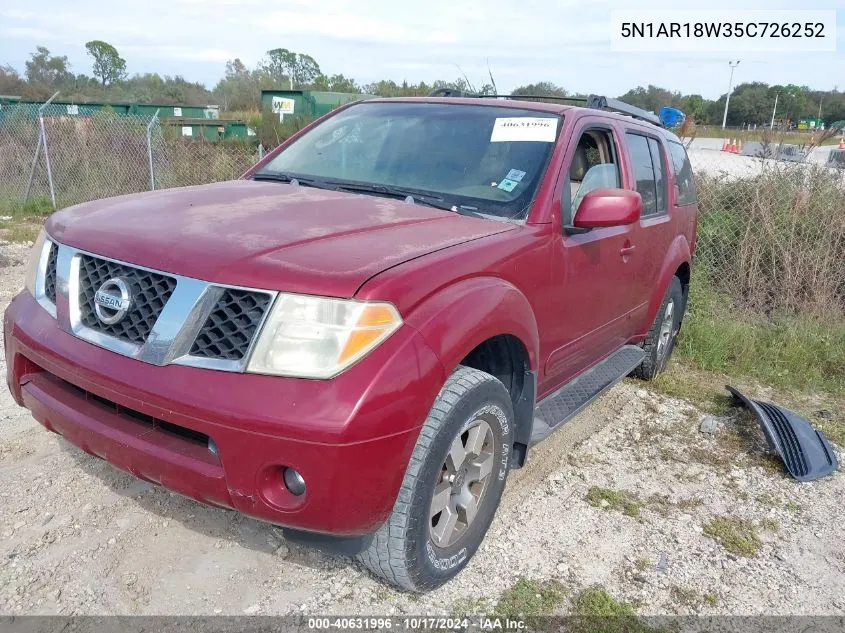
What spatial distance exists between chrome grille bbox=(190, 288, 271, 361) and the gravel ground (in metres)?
1.01

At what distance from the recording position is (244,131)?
16906 millimetres

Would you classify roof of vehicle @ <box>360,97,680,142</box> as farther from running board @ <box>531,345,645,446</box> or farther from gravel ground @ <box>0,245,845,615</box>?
gravel ground @ <box>0,245,845,615</box>

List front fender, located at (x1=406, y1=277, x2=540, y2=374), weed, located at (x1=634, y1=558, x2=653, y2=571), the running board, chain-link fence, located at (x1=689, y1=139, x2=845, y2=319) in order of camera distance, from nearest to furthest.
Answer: front fender, located at (x1=406, y1=277, x2=540, y2=374)
weed, located at (x1=634, y1=558, x2=653, y2=571)
the running board
chain-link fence, located at (x1=689, y1=139, x2=845, y2=319)

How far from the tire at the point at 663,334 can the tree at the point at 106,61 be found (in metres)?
71.6

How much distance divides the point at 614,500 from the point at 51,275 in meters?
2.72

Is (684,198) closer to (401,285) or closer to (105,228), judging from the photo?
(401,285)

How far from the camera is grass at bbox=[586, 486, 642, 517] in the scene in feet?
11.1

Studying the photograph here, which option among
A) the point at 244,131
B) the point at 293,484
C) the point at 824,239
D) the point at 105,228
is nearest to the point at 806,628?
the point at 293,484

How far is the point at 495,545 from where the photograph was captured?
299 cm

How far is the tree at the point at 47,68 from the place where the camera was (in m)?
55.0

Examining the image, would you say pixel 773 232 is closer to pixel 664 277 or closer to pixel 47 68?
pixel 664 277

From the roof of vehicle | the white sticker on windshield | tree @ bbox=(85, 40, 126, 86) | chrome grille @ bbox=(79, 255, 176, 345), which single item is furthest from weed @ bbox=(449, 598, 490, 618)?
tree @ bbox=(85, 40, 126, 86)

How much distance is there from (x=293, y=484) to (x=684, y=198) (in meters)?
4.01

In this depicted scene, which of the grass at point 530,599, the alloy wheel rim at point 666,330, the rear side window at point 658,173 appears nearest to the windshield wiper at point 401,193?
the grass at point 530,599
